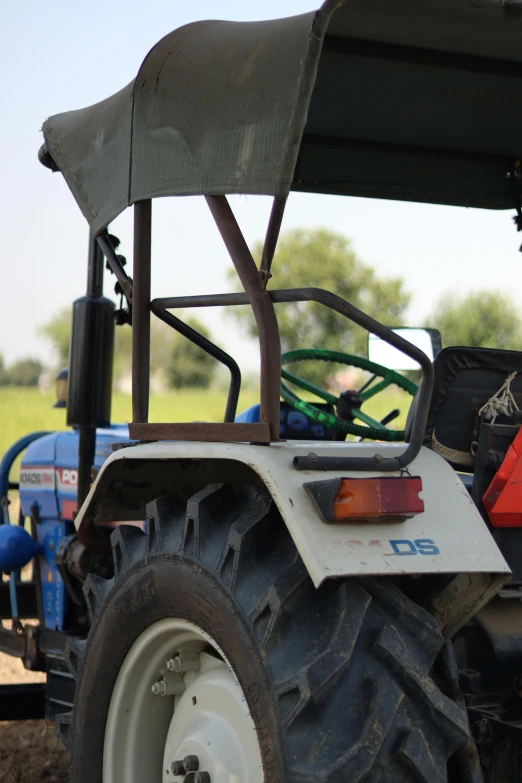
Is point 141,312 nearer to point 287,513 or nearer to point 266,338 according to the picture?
point 266,338

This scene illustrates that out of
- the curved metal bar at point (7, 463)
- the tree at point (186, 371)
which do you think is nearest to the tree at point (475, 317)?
the tree at point (186, 371)

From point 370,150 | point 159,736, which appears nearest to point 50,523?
point 159,736

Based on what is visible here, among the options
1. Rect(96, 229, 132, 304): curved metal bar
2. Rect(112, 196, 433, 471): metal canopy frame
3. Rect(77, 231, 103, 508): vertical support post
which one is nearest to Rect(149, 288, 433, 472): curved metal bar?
Rect(112, 196, 433, 471): metal canopy frame

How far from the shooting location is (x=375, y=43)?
8.21ft

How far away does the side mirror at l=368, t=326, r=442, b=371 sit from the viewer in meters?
3.57

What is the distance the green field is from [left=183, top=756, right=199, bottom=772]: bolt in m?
13.2

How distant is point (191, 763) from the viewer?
227 centimetres

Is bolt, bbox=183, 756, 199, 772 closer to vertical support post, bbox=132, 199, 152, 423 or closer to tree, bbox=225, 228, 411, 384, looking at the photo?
vertical support post, bbox=132, 199, 152, 423

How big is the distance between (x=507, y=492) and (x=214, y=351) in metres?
0.95

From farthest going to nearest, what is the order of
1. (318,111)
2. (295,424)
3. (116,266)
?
(295,424) → (318,111) → (116,266)

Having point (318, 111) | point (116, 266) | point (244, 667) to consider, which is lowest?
point (244, 667)

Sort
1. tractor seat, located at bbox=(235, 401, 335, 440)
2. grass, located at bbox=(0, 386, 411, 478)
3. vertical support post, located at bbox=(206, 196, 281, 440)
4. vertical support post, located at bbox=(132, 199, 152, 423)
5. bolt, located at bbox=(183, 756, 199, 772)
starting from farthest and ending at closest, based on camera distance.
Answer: grass, located at bbox=(0, 386, 411, 478) → tractor seat, located at bbox=(235, 401, 335, 440) → vertical support post, located at bbox=(132, 199, 152, 423) → bolt, located at bbox=(183, 756, 199, 772) → vertical support post, located at bbox=(206, 196, 281, 440)

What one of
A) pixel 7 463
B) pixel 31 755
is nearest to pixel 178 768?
pixel 31 755

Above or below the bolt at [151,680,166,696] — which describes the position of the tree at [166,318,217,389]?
above
